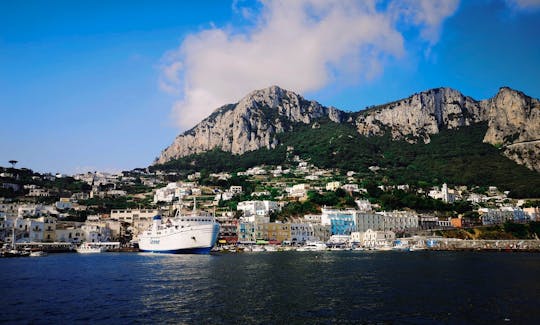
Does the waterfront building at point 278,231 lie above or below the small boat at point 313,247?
above

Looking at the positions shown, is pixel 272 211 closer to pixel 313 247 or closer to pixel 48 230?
pixel 313 247

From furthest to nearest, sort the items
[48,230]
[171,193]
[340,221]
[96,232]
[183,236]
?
[171,193], [340,221], [96,232], [48,230], [183,236]

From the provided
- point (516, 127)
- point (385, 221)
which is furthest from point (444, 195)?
point (516, 127)

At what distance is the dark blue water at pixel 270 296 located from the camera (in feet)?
82.9

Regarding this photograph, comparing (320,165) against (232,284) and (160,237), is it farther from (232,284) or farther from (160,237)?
(232,284)

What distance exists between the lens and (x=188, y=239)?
77312 mm

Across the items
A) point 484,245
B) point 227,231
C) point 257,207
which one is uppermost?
point 257,207

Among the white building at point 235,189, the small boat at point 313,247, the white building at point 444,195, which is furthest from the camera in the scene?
the white building at point 235,189

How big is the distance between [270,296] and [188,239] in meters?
47.1

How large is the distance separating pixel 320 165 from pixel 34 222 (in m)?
116

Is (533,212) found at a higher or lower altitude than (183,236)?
higher

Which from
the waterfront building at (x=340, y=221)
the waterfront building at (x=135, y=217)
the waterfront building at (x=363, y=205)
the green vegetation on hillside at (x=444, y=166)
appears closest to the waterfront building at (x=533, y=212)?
the green vegetation on hillside at (x=444, y=166)

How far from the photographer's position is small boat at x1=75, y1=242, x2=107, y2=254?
9554cm

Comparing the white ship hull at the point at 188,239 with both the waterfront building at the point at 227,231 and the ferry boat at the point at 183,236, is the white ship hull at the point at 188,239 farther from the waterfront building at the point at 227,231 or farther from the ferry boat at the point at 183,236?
the waterfront building at the point at 227,231
